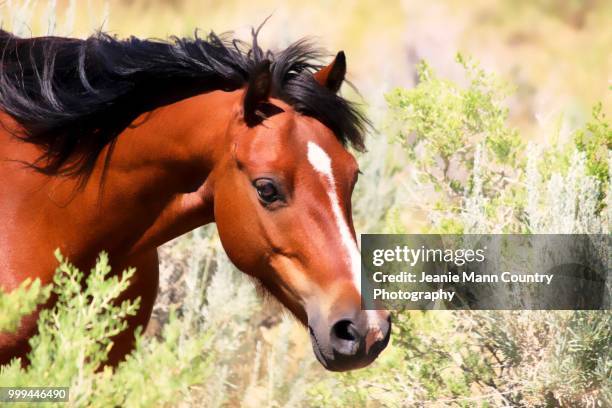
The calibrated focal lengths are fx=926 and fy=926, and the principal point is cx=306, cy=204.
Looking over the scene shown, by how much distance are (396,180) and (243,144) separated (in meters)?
4.32

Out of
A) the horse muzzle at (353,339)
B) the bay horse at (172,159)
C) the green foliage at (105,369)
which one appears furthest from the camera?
the bay horse at (172,159)

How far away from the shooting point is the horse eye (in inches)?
116

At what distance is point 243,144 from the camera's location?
303 centimetres

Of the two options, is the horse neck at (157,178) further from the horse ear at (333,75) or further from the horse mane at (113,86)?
the horse ear at (333,75)

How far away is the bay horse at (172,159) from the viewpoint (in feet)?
9.62

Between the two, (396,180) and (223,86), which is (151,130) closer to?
(223,86)

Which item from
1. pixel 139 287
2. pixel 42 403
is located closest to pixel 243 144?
pixel 139 287

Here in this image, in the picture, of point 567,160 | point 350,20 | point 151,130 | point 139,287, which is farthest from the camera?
point 350,20

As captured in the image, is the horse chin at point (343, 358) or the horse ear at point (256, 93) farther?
the horse ear at point (256, 93)

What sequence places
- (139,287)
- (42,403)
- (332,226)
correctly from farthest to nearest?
(139,287) < (332,226) < (42,403)

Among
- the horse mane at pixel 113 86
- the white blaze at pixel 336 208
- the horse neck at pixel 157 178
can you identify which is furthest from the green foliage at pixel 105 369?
the horse mane at pixel 113 86

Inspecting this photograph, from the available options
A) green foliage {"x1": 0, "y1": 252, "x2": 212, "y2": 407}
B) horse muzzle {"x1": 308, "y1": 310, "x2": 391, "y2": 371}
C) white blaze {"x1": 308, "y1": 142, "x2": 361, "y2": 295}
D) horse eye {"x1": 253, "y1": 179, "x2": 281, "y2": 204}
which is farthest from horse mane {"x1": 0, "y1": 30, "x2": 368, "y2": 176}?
green foliage {"x1": 0, "y1": 252, "x2": 212, "y2": 407}

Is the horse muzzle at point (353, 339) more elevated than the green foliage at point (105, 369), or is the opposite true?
the horse muzzle at point (353, 339)

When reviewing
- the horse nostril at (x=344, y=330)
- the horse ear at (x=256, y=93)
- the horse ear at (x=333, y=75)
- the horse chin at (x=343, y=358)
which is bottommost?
the horse chin at (x=343, y=358)
